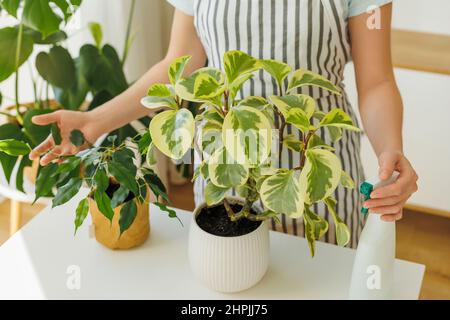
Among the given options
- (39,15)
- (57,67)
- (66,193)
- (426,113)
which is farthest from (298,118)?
(426,113)

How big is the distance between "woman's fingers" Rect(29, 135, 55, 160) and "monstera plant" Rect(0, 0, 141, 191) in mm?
268

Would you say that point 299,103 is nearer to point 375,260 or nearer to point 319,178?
point 319,178

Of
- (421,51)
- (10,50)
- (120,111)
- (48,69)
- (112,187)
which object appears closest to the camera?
(112,187)

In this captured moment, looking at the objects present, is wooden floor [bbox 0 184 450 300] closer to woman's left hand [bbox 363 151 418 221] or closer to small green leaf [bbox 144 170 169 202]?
small green leaf [bbox 144 170 169 202]

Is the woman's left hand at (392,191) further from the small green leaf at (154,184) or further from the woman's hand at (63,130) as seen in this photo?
the woman's hand at (63,130)

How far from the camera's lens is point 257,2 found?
1119 mm

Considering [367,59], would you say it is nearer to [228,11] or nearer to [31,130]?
[228,11]

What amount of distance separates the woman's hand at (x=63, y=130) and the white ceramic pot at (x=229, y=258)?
30cm

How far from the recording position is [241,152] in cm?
74

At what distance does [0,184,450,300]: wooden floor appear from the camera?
6.95 ft

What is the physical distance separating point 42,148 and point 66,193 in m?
0.21

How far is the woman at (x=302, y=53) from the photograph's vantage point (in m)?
1.10

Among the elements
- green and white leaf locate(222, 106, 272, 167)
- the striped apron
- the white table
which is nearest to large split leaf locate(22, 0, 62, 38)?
the striped apron
